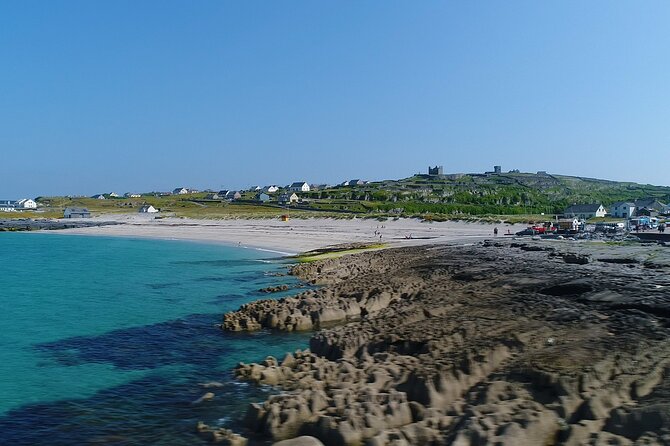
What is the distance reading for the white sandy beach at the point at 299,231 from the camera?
230 feet

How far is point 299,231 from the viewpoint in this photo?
87.0 metres

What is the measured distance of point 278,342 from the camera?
2272 cm

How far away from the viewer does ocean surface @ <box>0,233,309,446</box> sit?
1468 cm

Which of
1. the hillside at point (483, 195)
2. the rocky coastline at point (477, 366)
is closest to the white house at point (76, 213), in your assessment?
the hillside at point (483, 195)

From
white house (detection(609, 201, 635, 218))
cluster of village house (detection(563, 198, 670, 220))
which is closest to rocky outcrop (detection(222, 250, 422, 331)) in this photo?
cluster of village house (detection(563, 198, 670, 220))

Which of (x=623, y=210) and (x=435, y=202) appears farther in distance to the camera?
(x=435, y=202)

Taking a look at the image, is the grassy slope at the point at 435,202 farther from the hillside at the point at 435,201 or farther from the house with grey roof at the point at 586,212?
the house with grey roof at the point at 586,212

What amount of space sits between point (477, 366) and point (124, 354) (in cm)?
1380

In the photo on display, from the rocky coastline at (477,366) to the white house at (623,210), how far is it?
3448 inches

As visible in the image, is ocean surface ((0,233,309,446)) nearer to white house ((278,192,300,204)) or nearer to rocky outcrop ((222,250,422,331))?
rocky outcrop ((222,250,422,331))

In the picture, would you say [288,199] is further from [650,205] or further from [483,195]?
[650,205]

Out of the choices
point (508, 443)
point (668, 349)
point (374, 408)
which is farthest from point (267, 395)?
point (668, 349)

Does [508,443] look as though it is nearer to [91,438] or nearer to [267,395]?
[267,395]

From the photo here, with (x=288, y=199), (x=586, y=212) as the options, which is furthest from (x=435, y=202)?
(x=288, y=199)
